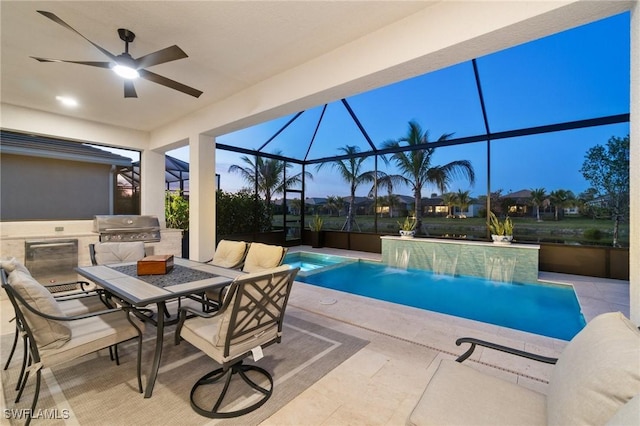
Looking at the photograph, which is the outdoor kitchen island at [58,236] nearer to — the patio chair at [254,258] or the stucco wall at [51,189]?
the stucco wall at [51,189]

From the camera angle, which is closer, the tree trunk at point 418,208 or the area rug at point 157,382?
the area rug at point 157,382

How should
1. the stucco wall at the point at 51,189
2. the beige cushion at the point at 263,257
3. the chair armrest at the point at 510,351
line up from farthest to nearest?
1. the stucco wall at the point at 51,189
2. the beige cushion at the point at 263,257
3. the chair armrest at the point at 510,351

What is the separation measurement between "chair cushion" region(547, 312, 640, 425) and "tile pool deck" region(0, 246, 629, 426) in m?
0.99

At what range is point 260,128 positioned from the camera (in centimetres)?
780

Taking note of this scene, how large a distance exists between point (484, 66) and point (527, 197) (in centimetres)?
312

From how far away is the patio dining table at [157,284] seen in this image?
2119 millimetres

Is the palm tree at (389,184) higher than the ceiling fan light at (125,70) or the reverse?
the reverse

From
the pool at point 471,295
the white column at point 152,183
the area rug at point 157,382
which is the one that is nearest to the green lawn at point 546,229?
the pool at point 471,295

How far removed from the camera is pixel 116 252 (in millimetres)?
3805

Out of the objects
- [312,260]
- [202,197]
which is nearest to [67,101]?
[202,197]

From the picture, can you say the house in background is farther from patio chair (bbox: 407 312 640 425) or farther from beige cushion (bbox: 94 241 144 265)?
patio chair (bbox: 407 312 640 425)

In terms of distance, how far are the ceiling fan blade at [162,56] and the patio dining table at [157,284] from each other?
80.3 inches

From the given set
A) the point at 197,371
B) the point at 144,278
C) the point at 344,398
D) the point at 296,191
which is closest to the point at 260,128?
the point at 296,191

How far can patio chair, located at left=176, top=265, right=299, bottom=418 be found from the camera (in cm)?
183
